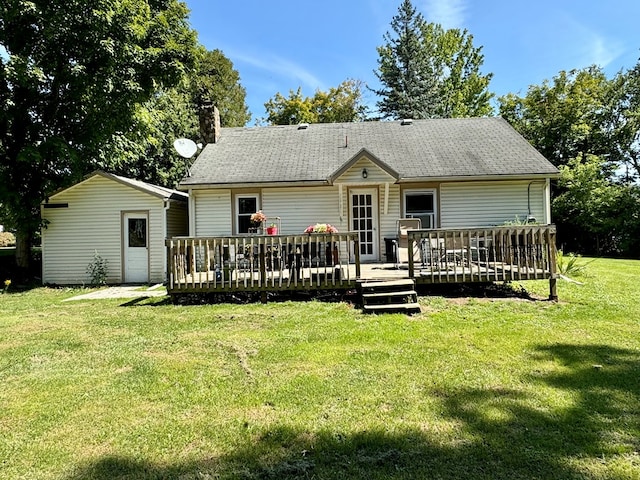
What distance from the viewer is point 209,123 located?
1332 centimetres

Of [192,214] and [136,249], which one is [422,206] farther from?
[136,249]

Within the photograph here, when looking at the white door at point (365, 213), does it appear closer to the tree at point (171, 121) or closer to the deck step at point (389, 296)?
the deck step at point (389, 296)

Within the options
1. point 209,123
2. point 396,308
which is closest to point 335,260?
point 396,308

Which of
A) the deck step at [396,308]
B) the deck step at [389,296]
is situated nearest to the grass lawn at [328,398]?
the deck step at [396,308]

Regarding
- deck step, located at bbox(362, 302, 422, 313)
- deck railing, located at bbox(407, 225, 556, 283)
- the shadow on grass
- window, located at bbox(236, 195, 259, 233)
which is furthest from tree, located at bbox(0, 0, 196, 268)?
the shadow on grass

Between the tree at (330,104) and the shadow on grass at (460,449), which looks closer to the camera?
the shadow on grass at (460,449)

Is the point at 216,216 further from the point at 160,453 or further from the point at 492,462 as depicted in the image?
the point at 492,462

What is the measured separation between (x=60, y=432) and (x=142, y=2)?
14.0m

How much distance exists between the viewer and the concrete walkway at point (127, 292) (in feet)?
29.0

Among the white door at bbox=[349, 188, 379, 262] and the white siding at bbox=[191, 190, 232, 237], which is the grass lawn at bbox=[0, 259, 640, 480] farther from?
the white siding at bbox=[191, 190, 232, 237]

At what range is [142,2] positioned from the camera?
12.5m

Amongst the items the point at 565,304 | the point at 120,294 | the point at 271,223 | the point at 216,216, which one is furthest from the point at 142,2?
the point at 565,304

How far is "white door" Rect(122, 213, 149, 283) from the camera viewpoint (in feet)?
36.8

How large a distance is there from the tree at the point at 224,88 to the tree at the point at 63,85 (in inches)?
624
